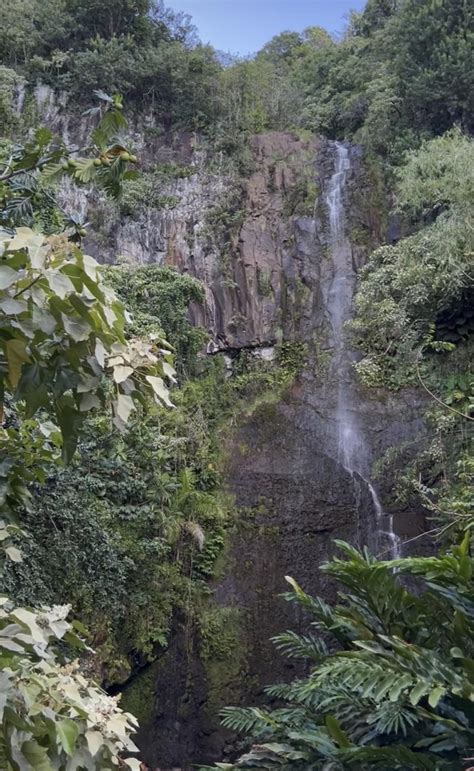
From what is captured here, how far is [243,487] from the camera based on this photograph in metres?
9.79

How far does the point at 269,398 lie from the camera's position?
11.4 meters

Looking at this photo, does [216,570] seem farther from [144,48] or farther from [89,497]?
[144,48]

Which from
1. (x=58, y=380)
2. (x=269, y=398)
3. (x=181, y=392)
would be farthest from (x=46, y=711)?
(x=269, y=398)

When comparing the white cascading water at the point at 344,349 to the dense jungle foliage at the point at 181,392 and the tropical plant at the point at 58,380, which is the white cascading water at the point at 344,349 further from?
the tropical plant at the point at 58,380

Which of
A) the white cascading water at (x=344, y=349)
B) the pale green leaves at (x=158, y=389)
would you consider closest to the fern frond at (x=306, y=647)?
the pale green leaves at (x=158, y=389)

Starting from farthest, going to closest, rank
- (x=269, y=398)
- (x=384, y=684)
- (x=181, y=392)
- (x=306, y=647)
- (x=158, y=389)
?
(x=269, y=398)
(x=181, y=392)
(x=306, y=647)
(x=384, y=684)
(x=158, y=389)

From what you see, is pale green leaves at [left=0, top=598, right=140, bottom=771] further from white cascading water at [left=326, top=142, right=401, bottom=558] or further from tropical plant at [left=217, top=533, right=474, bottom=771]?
white cascading water at [left=326, top=142, right=401, bottom=558]

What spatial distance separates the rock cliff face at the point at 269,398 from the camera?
7.86m

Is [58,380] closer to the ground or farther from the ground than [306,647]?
farther from the ground

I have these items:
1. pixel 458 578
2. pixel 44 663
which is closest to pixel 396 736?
pixel 458 578

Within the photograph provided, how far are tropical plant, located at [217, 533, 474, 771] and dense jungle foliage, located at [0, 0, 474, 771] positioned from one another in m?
0.01

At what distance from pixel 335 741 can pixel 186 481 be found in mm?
5826

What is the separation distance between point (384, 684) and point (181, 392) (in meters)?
7.39

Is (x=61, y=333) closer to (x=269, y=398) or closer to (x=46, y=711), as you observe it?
(x=46, y=711)
